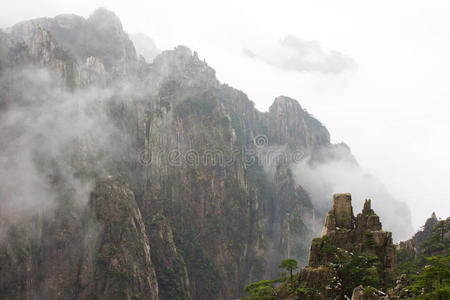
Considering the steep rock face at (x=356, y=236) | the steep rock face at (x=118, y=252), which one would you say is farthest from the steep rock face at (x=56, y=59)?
Answer: the steep rock face at (x=356, y=236)

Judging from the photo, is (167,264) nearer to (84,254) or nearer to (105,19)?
(84,254)

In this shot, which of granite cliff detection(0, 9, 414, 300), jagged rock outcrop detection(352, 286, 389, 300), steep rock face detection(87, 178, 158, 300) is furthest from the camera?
steep rock face detection(87, 178, 158, 300)

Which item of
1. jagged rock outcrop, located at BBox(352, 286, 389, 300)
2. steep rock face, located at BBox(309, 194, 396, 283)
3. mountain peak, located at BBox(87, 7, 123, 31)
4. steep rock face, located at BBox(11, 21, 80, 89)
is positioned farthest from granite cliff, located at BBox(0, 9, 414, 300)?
jagged rock outcrop, located at BBox(352, 286, 389, 300)

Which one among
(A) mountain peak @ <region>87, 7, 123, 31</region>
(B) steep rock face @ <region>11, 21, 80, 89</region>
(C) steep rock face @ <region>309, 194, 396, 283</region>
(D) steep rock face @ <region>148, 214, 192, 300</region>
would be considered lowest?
(D) steep rock face @ <region>148, 214, 192, 300</region>

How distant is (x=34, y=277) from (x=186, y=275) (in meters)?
45.7

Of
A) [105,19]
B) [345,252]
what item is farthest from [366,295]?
[105,19]

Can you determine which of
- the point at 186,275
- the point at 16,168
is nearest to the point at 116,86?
the point at 16,168

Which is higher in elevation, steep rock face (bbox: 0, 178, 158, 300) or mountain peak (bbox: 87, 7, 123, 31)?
mountain peak (bbox: 87, 7, 123, 31)

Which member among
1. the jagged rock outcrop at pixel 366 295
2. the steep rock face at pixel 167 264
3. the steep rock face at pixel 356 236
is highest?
the steep rock face at pixel 356 236

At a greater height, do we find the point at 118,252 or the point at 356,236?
the point at 356,236

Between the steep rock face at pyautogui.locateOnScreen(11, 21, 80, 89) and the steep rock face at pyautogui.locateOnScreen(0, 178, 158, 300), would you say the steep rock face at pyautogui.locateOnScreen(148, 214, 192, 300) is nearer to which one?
the steep rock face at pyautogui.locateOnScreen(0, 178, 158, 300)

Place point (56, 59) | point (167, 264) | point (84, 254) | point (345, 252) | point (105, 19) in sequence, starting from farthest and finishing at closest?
point (105, 19), point (167, 264), point (56, 59), point (84, 254), point (345, 252)

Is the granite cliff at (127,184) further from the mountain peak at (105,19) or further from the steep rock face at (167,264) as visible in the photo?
the mountain peak at (105,19)

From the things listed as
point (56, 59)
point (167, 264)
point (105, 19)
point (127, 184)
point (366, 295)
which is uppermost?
point (105, 19)
